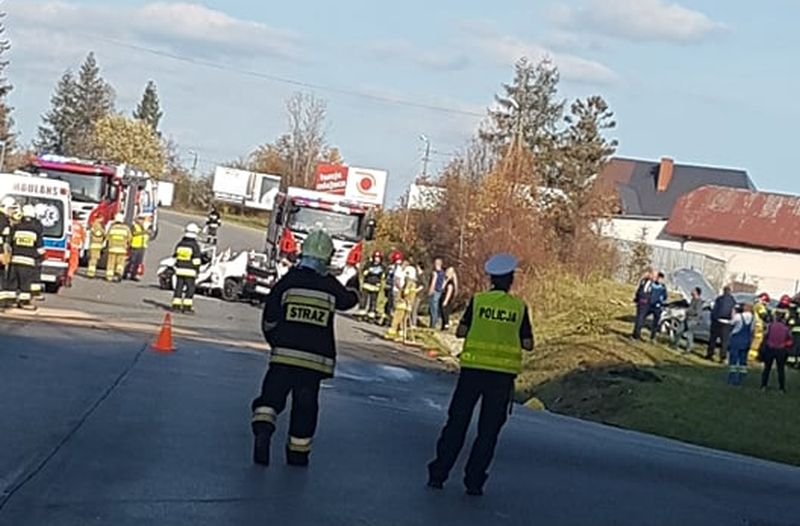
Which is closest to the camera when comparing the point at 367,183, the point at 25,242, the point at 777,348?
the point at 25,242

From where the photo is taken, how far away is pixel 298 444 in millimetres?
11453

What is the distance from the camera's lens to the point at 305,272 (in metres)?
11.6

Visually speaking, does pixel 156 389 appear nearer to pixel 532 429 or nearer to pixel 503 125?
pixel 532 429

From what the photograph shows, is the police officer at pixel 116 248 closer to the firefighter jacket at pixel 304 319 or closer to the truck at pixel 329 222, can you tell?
the truck at pixel 329 222

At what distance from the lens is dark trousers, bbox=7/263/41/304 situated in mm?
25578

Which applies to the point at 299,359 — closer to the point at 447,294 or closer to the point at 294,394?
the point at 294,394

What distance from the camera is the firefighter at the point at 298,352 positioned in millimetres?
11328

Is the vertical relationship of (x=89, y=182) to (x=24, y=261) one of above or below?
above

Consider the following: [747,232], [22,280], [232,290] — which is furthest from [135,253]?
[747,232]

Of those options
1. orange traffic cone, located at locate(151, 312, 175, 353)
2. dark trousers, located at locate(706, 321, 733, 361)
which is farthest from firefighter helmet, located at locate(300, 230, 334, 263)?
dark trousers, located at locate(706, 321, 733, 361)

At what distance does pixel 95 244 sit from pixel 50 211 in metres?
7.10

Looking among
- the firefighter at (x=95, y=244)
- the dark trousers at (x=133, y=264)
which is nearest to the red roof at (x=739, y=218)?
the dark trousers at (x=133, y=264)

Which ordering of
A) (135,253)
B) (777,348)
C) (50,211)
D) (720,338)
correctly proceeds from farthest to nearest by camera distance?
(135,253) → (720,338) → (50,211) → (777,348)

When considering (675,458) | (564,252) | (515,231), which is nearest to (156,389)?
(675,458)
